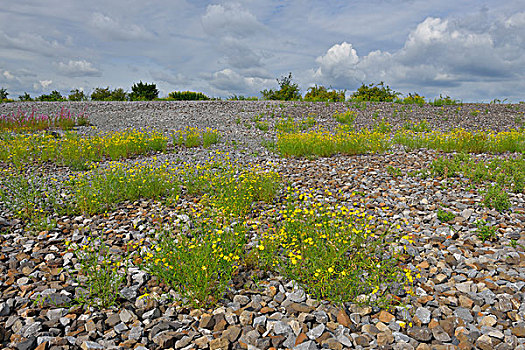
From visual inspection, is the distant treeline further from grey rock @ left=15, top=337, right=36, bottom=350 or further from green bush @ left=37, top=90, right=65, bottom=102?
grey rock @ left=15, top=337, right=36, bottom=350

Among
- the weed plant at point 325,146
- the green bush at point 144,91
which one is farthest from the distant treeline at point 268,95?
the weed plant at point 325,146

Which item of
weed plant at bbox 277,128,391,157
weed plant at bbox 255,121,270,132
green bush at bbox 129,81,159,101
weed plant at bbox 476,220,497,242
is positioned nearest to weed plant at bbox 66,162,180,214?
weed plant at bbox 277,128,391,157

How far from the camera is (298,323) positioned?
3.17m

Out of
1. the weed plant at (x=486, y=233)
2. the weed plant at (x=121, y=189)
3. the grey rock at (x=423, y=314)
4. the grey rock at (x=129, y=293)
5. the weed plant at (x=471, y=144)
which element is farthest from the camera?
the weed plant at (x=471, y=144)

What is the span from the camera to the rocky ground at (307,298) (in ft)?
10.0

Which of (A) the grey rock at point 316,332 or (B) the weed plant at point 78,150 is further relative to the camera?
(B) the weed plant at point 78,150

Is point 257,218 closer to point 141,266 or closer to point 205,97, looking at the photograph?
point 141,266

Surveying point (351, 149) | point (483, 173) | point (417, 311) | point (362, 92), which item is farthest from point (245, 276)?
point (362, 92)

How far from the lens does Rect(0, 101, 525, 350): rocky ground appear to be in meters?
3.06

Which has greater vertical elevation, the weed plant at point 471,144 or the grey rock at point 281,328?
the weed plant at point 471,144

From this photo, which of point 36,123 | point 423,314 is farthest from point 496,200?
point 36,123

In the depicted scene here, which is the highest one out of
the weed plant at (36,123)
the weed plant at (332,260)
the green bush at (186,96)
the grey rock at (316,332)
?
the green bush at (186,96)

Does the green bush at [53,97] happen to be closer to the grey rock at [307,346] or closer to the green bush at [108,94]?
the green bush at [108,94]

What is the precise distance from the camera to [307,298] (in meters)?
3.57
